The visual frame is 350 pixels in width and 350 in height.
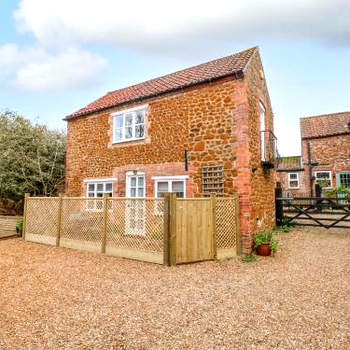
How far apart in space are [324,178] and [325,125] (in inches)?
198

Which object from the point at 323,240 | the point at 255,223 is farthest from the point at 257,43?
the point at 323,240

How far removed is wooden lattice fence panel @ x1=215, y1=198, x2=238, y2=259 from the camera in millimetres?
7844

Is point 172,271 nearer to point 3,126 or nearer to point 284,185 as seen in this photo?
point 3,126

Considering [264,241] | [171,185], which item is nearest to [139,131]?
[171,185]

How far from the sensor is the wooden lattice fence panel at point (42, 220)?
32.6ft

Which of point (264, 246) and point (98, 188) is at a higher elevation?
point (98, 188)

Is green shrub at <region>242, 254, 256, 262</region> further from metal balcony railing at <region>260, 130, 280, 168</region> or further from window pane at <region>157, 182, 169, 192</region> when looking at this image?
window pane at <region>157, 182, 169, 192</region>

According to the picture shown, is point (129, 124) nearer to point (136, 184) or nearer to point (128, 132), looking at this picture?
point (128, 132)

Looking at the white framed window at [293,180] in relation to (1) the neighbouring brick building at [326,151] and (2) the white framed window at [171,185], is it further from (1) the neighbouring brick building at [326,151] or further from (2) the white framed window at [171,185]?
(2) the white framed window at [171,185]

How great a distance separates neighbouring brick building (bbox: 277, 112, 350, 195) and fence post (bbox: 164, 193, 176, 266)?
19743 mm

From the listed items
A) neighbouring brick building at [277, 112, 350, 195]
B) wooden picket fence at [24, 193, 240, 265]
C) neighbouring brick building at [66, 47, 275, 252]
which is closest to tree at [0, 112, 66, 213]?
neighbouring brick building at [66, 47, 275, 252]

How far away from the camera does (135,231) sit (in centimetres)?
873

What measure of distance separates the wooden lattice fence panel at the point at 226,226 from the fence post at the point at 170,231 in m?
1.59

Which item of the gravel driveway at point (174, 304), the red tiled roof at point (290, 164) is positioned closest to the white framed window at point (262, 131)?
the gravel driveway at point (174, 304)
